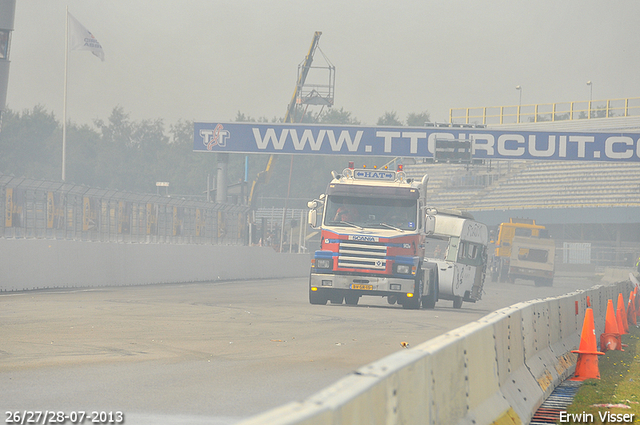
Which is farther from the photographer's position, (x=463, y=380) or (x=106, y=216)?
(x=106, y=216)

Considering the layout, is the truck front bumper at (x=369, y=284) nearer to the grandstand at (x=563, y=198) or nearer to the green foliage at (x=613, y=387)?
the green foliage at (x=613, y=387)

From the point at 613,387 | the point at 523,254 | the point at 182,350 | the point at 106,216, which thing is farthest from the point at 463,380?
the point at 523,254

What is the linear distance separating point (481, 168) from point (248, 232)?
1519 inches

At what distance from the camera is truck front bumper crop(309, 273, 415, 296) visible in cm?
2088

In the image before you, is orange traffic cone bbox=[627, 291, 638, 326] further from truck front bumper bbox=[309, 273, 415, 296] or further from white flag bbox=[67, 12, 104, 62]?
white flag bbox=[67, 12, 104, 62]

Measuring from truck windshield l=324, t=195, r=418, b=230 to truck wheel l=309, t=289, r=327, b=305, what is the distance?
1.78 m

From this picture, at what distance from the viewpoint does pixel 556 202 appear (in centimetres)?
6894

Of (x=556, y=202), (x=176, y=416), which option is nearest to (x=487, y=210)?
(x=556, y=202)

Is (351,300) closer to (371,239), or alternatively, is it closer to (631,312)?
(371,239)

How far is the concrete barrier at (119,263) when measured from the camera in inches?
955

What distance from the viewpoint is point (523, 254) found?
166 feet

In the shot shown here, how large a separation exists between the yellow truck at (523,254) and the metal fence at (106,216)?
57.6ft

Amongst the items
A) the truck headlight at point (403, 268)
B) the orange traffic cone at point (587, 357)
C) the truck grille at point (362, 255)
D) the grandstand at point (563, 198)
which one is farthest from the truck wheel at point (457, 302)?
the grandstand at point (563, 198)

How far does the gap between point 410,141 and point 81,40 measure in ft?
65.6
